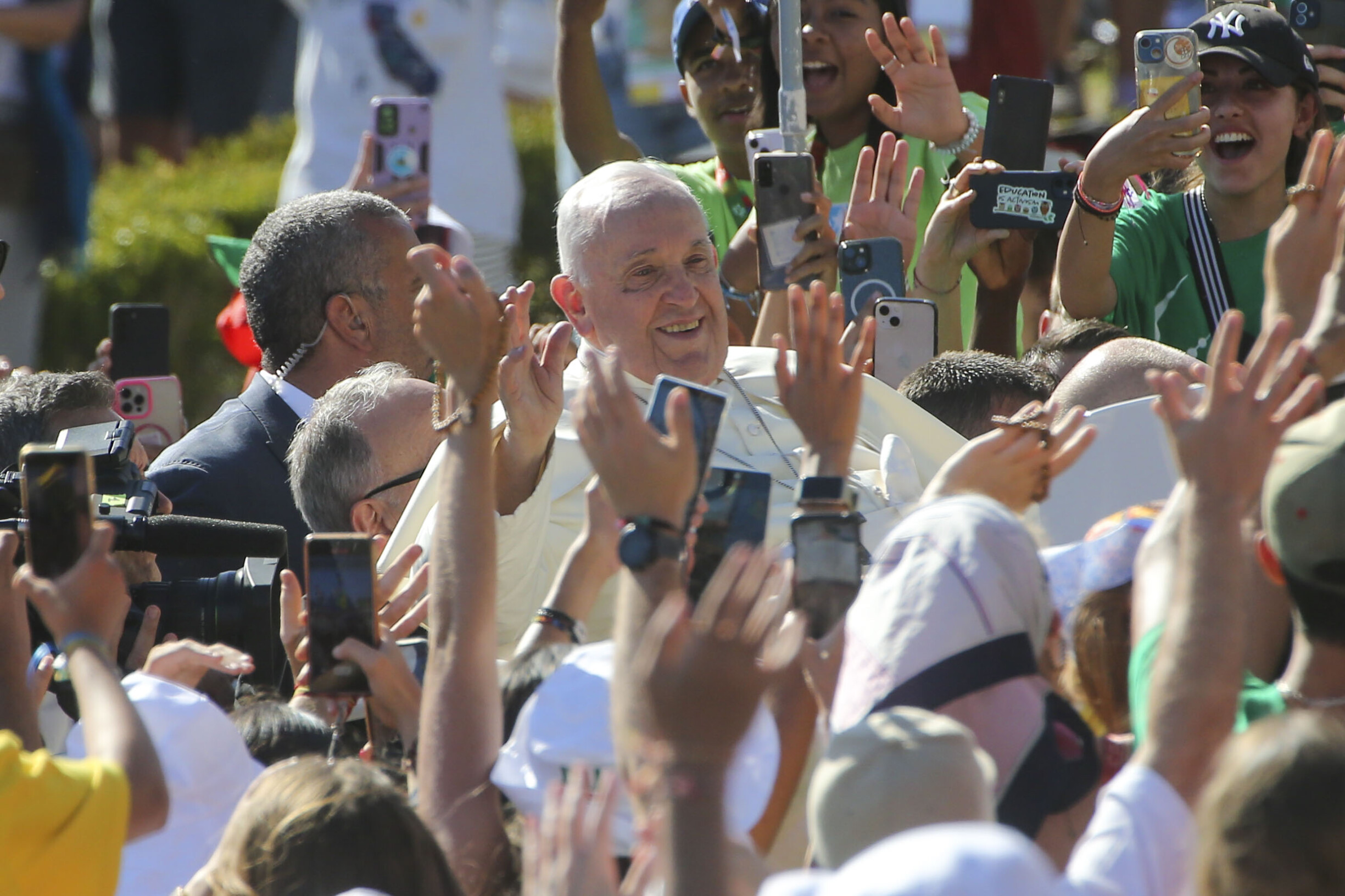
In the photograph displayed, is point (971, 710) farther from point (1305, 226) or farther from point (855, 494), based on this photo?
point (1305, 226)

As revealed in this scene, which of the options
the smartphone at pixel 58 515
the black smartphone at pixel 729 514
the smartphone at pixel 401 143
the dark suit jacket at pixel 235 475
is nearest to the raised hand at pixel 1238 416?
the black smartphone at pixel 729 514

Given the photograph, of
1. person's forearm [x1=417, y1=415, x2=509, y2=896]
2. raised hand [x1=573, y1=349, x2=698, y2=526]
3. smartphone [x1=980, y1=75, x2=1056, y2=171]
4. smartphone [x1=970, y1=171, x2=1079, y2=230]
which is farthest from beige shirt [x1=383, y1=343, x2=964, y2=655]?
raised hand [x1=573, y1=349, x2=698, y2=526]

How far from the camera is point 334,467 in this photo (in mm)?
4277

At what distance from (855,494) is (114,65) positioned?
907 centimetres

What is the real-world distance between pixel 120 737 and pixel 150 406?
3.15m

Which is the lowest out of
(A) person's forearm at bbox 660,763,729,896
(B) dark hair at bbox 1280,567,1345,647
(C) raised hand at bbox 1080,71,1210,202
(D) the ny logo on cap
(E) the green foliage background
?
(E) the green foliage background

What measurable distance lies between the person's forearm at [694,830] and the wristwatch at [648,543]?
0.48m

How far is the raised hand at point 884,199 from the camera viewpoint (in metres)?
4.81

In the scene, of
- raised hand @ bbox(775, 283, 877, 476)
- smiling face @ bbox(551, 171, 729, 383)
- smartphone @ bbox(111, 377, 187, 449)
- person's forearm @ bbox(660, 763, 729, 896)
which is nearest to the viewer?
person's forearm @ bbox(660, 763, 729, 896)

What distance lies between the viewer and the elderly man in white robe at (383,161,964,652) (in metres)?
4.11

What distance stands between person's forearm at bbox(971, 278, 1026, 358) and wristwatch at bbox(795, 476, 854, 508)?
239 cm

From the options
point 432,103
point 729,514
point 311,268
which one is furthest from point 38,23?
point 729,514

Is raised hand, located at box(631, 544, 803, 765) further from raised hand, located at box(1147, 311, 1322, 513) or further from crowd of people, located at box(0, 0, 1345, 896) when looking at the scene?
raised hand, located at box(1147, 311, 1322, 513)

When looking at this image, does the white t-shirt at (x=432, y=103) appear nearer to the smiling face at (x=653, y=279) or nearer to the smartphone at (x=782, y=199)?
the smartphone at (x=782, y=199)
